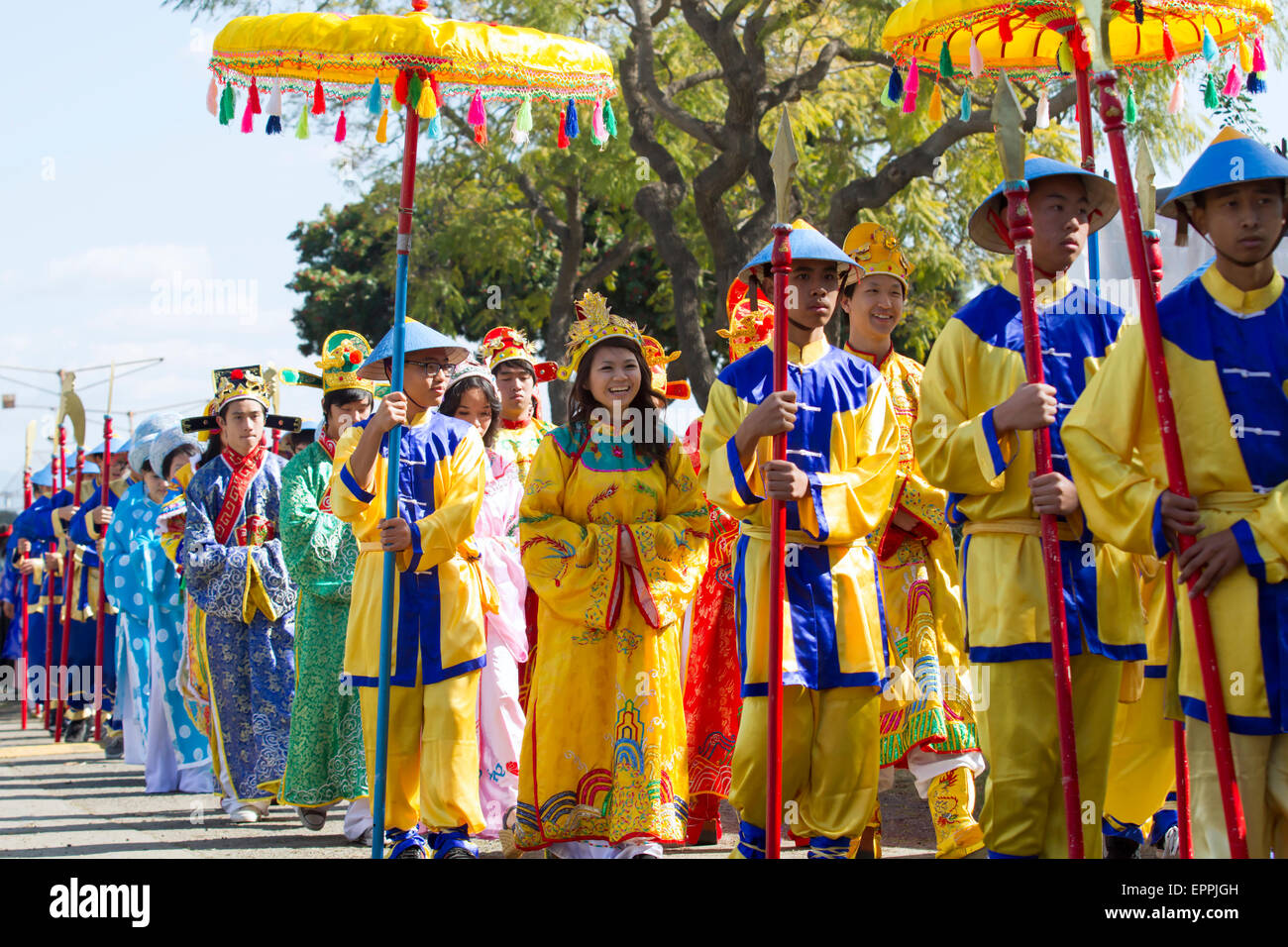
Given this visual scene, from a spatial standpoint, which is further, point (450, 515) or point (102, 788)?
point (102, 788)

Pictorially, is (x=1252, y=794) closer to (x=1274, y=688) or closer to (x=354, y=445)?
(x=1274, y=688)

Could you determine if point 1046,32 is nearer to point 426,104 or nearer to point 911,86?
point 911,86

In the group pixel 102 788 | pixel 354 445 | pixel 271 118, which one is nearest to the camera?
pixel 271 118

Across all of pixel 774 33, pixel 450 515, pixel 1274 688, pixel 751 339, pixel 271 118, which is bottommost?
pixel 1274 688

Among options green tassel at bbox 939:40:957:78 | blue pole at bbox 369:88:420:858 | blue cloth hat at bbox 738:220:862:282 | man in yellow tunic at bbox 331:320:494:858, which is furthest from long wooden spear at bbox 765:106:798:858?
man in yellow tunic at bbox 331:320:494:858

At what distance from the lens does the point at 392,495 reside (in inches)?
219

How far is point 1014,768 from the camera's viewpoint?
4.17 m

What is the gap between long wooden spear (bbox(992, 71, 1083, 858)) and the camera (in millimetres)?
3941

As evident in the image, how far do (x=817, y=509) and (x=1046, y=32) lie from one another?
100 inches
